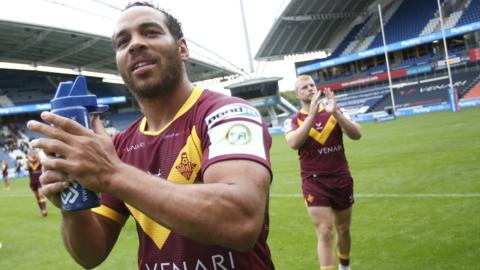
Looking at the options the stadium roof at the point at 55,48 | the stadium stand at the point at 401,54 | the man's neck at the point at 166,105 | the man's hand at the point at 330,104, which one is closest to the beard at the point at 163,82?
the man's neck at the point at 166,105

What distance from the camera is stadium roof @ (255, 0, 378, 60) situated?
51.6 meters

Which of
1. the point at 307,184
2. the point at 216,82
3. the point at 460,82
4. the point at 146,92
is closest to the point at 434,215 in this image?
the point at 307,184

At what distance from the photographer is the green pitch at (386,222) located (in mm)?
5871

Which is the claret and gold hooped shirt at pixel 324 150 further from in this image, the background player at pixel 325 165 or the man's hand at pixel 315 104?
the man's hand at pixel 315 104

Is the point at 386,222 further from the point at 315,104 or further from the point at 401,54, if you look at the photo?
the point at 401,54

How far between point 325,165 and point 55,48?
42630mm

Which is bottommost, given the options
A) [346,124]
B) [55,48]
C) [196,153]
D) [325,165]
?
[325,165]

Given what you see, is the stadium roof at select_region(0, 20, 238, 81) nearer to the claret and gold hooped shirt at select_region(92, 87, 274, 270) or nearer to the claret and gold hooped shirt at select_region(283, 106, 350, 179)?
the claret and gold hooped shirt at select_region(283, 106, 350, 179)

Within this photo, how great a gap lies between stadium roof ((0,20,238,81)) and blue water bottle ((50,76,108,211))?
37153 millimetres

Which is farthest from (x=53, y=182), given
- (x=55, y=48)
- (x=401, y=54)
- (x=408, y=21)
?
(x=408, y=21)

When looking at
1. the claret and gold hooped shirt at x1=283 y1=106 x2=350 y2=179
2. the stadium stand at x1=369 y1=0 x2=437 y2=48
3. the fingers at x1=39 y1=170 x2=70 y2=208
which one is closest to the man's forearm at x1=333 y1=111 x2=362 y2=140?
the claret and gold hooped shirt at x1=283 y1=106 x2=350 y2=179

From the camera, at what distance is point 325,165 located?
5.28 m

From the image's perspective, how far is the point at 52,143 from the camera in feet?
4.45

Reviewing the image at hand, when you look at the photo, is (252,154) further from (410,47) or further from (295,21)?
(295,21)
